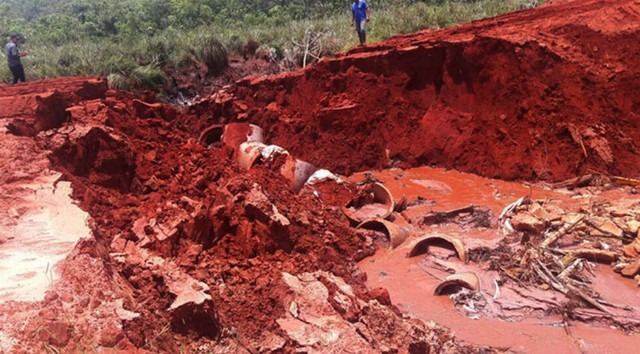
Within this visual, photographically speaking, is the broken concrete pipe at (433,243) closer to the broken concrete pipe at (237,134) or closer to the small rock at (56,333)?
the broken concrete pipe at (237,134)

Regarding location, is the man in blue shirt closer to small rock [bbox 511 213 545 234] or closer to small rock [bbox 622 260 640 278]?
small rock [bbox 511 213 545 234]

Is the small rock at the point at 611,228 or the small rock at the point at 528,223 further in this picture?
the small rock at the point at 528,223

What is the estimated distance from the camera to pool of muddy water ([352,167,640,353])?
5191 millimetres

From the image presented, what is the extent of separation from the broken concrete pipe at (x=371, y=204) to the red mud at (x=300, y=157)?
23 cm

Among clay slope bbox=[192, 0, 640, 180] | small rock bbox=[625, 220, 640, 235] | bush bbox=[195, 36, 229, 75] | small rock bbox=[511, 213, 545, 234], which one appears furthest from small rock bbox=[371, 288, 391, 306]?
bush bbox=[195, 36, 229, 75]

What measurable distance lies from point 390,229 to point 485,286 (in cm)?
170

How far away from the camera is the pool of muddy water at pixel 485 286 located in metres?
5.19

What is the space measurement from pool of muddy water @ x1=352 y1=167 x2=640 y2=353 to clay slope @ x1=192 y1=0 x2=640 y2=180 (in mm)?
709

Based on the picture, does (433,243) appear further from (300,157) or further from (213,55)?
(213,55)

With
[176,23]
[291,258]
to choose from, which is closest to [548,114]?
[291,258]

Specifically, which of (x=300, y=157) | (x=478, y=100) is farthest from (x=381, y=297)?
(x=300, y=157)

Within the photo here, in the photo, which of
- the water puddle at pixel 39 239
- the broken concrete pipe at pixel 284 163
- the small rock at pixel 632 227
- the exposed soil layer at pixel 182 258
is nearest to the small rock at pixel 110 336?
the exposed soil layer at pixel 182 258

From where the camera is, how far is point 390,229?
7.47 meters

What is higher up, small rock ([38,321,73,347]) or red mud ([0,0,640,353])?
small rock ([38,321,73,347])
